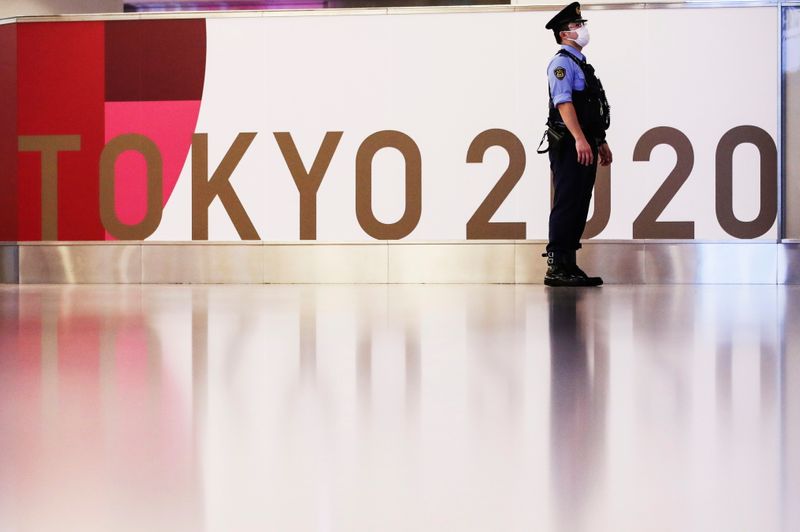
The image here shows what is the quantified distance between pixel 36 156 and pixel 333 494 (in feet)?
20.0

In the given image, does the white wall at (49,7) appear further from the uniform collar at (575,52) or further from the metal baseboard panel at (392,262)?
the uniform collar at (575,52)

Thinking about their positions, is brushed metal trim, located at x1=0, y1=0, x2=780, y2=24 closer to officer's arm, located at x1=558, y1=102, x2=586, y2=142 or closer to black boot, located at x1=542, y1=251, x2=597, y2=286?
officer's arm, located at x1=558, y1=102, x2=586, y2=142

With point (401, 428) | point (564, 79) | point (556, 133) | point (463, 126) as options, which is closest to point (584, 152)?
point (556, 133)

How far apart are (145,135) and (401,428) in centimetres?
542

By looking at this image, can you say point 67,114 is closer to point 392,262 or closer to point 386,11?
point 386,11

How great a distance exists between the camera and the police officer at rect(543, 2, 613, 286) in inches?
210

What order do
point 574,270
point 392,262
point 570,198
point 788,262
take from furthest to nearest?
point 392,262
point 788,262
point 574,270
point 570,198

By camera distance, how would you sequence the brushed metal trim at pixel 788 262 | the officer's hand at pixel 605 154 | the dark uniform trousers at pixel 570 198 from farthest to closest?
the brushed metal trim at pixel 788 262 → the officer's hand at pixel 605 154 → the dark uniform trousers at pixel 570 198

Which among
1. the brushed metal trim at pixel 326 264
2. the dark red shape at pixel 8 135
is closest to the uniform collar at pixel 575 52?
the brushed metal trim at pixel 326 264

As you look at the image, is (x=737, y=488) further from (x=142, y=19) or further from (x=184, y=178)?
(x=142, y=19)

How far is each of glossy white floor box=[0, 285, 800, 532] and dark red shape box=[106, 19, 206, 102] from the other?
3.65 meters

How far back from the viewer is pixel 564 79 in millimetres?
5312

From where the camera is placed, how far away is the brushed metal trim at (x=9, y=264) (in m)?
6.51

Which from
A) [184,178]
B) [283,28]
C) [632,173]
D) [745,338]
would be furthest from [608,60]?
[745,338]
